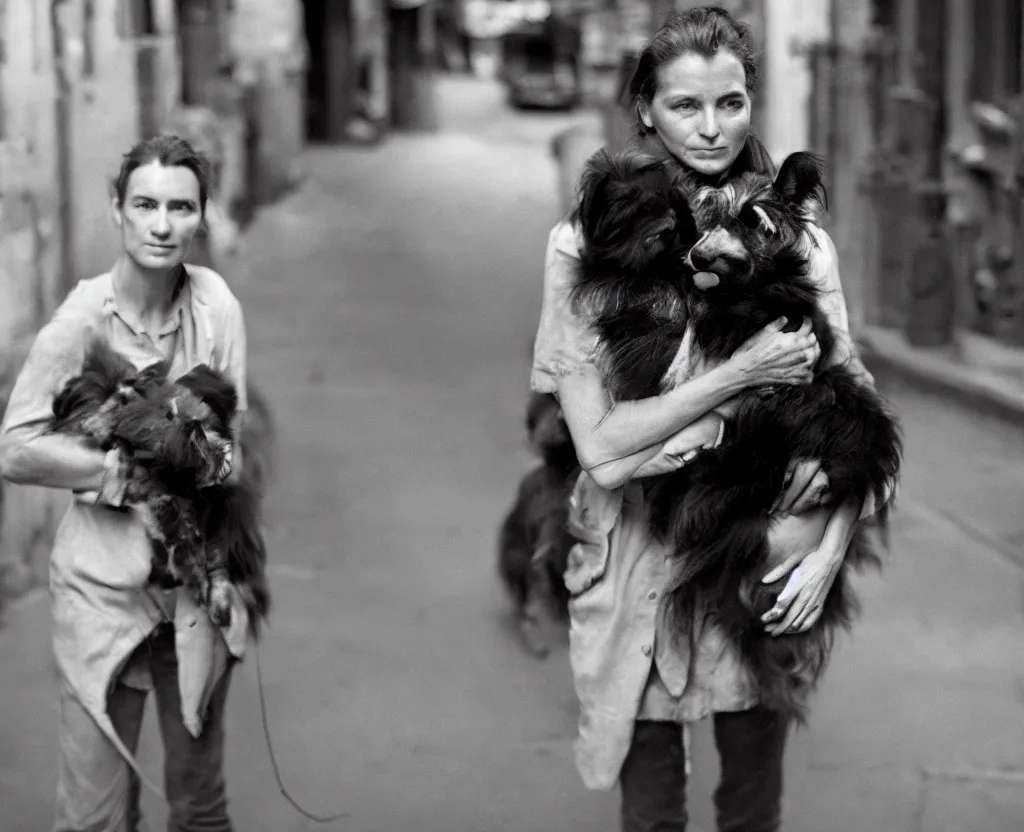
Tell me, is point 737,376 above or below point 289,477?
above

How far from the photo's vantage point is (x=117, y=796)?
331cm

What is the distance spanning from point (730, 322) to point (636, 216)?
236 millimetres

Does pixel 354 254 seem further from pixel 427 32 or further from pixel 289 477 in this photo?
pixel 427 32

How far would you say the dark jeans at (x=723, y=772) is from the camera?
309cm

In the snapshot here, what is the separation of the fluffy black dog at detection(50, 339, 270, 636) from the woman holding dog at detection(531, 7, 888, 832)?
63cm

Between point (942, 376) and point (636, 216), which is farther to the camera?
point (942, 376)

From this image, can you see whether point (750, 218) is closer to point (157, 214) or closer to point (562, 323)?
point (562, 323)

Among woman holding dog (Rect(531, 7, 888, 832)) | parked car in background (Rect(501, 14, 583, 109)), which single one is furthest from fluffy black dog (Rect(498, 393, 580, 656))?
parked car in background (Rect(501, 14, 583, 109))

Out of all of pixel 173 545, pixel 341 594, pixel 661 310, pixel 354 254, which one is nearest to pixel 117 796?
pixel 173 545

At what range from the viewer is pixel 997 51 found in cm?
1014

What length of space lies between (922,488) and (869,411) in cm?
487

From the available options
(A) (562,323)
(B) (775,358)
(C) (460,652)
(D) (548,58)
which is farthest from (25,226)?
(D) (548,58)

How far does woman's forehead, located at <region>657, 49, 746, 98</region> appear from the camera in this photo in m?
2.89

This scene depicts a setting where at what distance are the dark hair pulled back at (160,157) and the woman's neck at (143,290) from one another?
0.13 m
